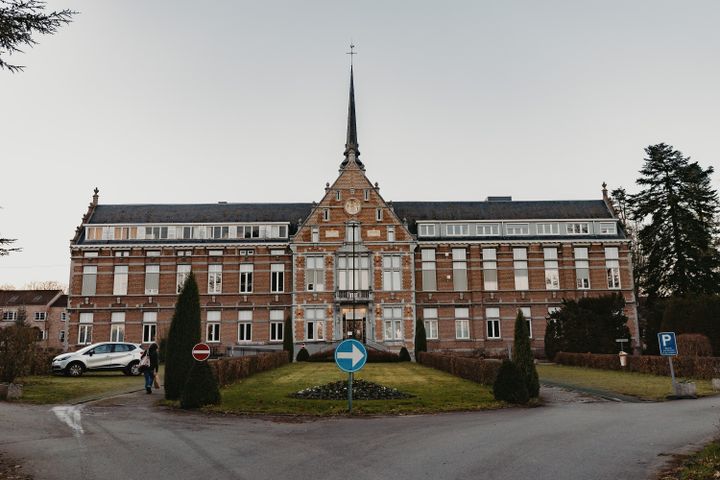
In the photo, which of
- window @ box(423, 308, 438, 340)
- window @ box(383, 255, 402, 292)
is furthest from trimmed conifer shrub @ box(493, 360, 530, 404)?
window @ box(423, 308, 438, 340)

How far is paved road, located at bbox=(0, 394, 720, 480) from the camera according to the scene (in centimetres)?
945

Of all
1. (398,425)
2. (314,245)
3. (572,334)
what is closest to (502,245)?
(572,334)

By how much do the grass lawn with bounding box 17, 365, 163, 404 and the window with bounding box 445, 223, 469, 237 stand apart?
3164cm

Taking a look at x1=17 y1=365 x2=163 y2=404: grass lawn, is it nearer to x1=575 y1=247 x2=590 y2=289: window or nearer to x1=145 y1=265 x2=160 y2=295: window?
x1=145 y1=265 x2=160 y2=295: window

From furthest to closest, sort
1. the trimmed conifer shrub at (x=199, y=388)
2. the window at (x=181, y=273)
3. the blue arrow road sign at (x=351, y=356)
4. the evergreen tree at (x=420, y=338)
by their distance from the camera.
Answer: the window at (x=181, y=273), the evergreen tree at (x=420, y=338), the trimmed conifer shrub at (x=199, y=388), the blue arrow road sign at (x=351, y=356)

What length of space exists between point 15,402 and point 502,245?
41340 mm

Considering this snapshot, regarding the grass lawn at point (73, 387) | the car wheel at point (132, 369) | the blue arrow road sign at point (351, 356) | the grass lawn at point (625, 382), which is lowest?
the grass lawn at point (625, 382)

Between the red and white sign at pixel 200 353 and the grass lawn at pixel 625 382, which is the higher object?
Result: the red and white sign at pixel 200 353

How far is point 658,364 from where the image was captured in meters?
28.9

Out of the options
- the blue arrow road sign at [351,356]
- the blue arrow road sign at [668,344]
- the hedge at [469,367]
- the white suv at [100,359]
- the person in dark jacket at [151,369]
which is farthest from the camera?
the white suv at [100,359]

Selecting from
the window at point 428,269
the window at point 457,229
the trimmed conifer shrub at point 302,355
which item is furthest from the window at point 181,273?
the window at point 457,229

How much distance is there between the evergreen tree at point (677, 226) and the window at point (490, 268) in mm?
12810

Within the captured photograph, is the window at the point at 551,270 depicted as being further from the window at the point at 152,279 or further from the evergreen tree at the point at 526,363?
the window at the point at 152,279

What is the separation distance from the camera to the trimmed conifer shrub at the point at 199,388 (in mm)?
17312
